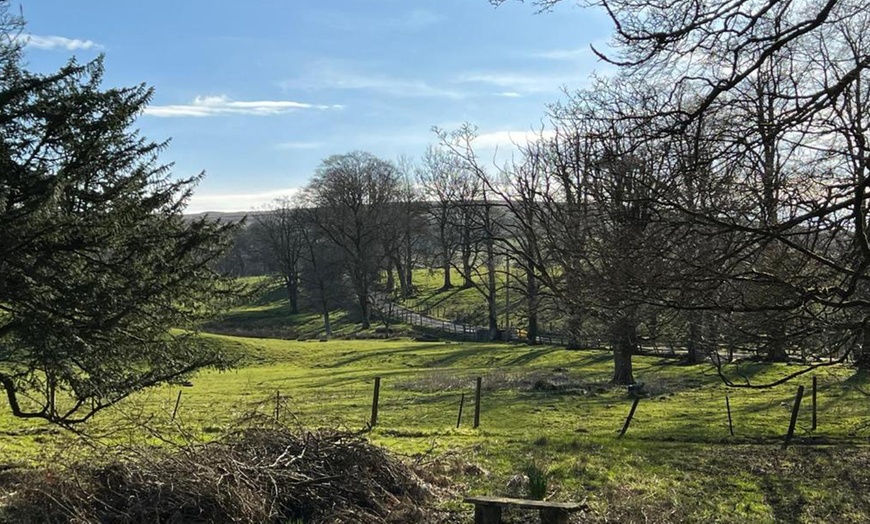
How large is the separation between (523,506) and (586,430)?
1054 cm

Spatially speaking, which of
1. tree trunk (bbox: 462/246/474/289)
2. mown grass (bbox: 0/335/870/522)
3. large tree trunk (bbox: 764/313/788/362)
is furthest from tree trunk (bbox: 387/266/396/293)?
large tree trunk (bbox: 764/313/788/362)

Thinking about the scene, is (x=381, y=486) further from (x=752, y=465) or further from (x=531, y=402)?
(x=531, y=402)

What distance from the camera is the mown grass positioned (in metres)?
9.59

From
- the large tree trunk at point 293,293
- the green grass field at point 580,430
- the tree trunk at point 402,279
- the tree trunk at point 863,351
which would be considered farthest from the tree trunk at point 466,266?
the tree trunk at point 863,351

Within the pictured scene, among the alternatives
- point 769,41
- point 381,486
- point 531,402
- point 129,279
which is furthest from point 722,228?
point 531,402

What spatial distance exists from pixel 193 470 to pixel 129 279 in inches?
138

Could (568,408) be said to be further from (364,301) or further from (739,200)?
(364,301)

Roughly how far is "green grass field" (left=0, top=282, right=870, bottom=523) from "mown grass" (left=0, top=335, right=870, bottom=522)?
54 mm

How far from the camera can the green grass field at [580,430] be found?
949 centimetres

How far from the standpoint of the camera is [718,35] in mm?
6203

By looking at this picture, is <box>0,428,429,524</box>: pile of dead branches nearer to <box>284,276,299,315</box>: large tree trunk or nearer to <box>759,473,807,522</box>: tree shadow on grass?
<box>759,473,807,522</box>: tree shadow on grass

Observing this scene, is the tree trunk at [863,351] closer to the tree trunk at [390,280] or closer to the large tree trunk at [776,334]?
the large tree trunk at [776,334]

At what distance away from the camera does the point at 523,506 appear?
24.4ft

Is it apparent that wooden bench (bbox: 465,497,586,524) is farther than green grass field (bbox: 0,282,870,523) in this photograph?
No
